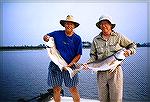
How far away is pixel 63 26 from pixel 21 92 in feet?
34.0

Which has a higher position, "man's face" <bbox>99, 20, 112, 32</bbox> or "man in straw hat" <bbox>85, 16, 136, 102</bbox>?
"man's face" <bbox>99, 20, 112, 32</bbox>

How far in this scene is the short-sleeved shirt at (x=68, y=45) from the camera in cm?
448

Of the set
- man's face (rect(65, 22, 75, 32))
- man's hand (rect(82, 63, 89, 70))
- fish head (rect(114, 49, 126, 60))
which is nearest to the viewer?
fish head (rect(114, 49, 126, 60))

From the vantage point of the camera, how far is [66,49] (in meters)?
4.52

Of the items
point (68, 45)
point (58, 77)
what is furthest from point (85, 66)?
point (58, 77)

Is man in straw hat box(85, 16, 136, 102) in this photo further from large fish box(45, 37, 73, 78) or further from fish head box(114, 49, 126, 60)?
large fish box(45, 37, 73, 78)

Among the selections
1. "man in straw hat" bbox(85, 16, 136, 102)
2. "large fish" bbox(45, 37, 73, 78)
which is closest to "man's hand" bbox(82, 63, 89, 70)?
"man in straw hat" bbox(85, 16, 136, 102)

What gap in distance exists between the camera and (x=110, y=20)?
13.1 feet

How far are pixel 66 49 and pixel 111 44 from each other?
2.59 feet

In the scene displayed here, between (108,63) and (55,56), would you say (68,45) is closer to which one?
(55,56)

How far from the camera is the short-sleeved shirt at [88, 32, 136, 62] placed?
4.05 metres

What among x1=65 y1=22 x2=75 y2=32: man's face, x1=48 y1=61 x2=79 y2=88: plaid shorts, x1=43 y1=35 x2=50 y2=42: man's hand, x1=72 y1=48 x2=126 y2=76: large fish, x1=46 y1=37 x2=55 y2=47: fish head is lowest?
x1=48 y1=61 x2=79 y2=88: plaid shorts

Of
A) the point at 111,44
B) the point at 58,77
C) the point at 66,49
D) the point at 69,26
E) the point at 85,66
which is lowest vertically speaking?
the point at 58,77

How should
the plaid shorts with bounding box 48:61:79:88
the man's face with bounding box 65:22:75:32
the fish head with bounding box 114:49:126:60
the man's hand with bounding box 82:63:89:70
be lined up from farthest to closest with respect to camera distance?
the plaid shorts with bounding box 48:61:79:88 < the man's face with bounding box 65:22:75:32 < the man's hand with bounding box 82:63:89:70 < the fish head with bounding box 114:49:126:60
